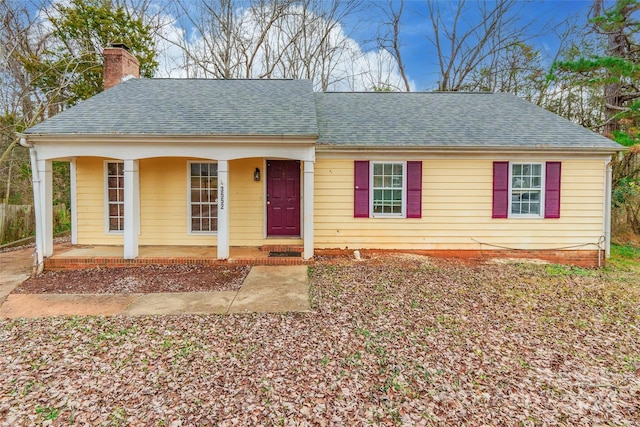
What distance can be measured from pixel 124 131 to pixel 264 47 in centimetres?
1330

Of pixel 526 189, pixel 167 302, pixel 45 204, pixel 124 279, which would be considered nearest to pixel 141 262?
pixel 124 279

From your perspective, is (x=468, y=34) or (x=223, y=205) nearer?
(x=223, y=205)

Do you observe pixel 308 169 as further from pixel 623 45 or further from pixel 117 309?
pixel 623 45

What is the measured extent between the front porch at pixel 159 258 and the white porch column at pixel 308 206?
9.8 inches

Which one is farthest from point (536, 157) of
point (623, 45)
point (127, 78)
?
point (127, 78)

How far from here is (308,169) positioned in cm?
703

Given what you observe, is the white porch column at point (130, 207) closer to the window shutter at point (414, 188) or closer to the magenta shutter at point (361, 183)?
the magenta shutter at point (361, 183)

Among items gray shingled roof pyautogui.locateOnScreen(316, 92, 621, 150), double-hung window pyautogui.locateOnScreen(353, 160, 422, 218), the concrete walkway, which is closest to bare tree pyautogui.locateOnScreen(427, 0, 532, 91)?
gray shingled roof pyautogui.locateOnScreen(316, 92, 621, 150)

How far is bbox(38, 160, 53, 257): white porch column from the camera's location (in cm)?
684

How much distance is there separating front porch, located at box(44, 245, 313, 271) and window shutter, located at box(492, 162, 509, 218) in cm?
490

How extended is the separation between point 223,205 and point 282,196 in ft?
6.06

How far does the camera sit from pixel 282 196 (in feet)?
27.9

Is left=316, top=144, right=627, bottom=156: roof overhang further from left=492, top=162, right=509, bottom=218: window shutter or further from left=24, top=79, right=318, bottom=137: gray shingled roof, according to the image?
left=24, top=79, right=318, bottom=137: gray shingled roof

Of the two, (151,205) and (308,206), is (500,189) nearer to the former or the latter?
(308,206)
